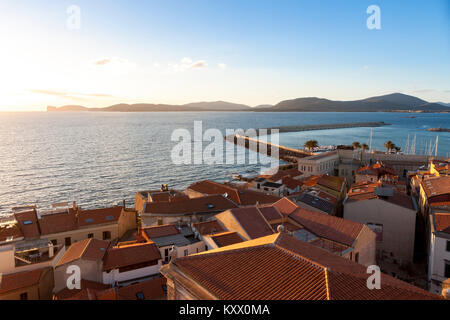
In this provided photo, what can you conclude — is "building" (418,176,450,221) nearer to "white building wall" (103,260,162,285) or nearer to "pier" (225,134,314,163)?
"white building wall" (103,260,162,285)

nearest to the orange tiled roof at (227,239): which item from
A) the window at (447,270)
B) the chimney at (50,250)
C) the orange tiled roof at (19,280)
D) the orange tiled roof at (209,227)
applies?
the orange tiled roof at (209,227)

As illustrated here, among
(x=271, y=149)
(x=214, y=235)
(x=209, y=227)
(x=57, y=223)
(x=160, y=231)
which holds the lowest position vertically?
(x=271, y=149)

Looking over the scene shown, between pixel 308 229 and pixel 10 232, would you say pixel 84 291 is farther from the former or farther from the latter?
pixel 10 232

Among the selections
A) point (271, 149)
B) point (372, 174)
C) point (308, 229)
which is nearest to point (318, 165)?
point (372, 174)

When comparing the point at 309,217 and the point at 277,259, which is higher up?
the point at 277,259

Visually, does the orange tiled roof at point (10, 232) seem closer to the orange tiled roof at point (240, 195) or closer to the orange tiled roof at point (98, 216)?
the orange tiled roof at point (98, 216)

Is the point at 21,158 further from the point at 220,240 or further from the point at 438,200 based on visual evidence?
the point at 438,200
